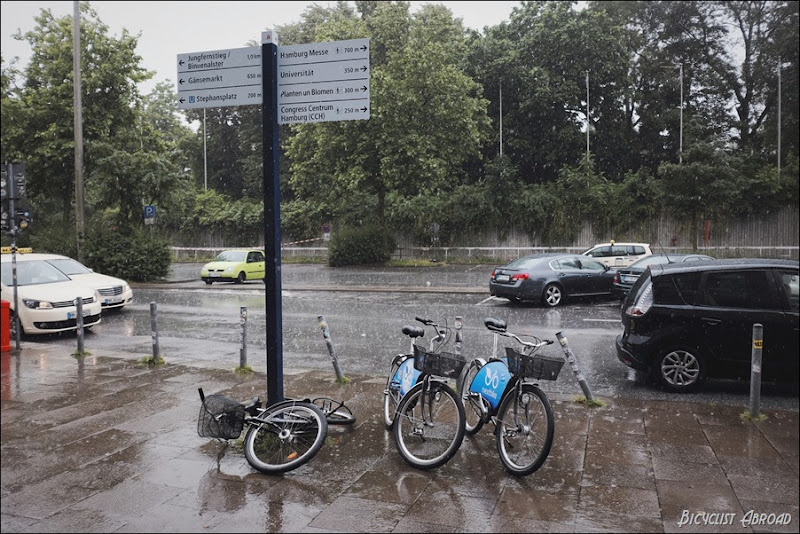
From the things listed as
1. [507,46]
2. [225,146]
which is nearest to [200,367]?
[225,146]

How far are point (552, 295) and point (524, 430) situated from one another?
12.6 metres

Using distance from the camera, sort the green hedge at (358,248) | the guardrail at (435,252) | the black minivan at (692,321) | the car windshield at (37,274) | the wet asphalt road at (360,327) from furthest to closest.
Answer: the guardrail at (435,252), the green hedge at (358,248), the car windshield at (37,274), the wet asphalt road at (360,327), the black minivan at (692,321)

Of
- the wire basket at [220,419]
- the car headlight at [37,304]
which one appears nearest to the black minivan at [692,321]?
the wire basket at [220,419]

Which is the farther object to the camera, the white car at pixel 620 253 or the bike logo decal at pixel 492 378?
the white car at pixel 620 253

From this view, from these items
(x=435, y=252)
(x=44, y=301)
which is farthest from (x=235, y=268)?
(x=435, y=252)

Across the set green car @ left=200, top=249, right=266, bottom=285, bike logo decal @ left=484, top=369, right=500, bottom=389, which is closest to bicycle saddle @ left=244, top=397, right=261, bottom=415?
bike logo decal @ left=484, top=369, right=500, bottom=389

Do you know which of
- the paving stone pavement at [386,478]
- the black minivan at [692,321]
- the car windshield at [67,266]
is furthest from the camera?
the car windshield at [67,266]

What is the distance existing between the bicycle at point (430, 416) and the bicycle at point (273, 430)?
66 cm

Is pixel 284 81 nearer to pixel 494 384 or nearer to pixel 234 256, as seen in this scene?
pixel 494 384

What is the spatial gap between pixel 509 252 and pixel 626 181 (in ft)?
25.4

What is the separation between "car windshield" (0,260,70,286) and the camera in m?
11.0

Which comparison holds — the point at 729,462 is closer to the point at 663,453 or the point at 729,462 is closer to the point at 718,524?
the point at 663,453

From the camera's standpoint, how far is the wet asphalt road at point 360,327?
9188 mm

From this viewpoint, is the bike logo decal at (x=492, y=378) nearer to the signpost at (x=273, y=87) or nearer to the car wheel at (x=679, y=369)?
the signpost at (x=273, y=87)
